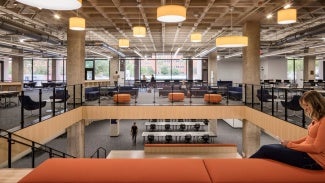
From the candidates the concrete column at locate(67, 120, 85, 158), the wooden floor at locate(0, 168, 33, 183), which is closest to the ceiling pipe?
the concrete column at locate(67, 120, 85, 158)

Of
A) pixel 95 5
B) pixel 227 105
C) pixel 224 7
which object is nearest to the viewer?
pixel 95 5

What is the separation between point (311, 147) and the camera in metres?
2.84

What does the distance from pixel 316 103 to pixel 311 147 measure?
17.3 inches

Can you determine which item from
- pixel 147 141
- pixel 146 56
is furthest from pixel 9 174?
pixel 146 56

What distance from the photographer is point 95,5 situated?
975cm

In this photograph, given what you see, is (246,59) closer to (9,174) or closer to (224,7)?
(224,7)

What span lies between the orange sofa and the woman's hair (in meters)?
0.55

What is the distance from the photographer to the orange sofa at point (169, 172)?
2.61 metres

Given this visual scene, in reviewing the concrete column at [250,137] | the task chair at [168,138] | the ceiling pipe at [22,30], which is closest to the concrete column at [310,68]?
the task chair at [168,138]

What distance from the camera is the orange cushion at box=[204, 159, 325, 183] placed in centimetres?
263

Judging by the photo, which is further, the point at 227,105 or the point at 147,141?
the point at 147,141

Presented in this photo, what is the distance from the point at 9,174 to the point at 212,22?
10730 millimetres

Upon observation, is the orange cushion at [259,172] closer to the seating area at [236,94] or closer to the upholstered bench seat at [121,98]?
the upholstered bench seat at [121,98]

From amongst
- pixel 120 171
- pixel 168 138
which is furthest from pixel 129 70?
pixel 120 171
